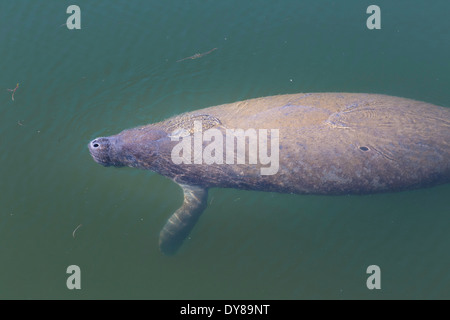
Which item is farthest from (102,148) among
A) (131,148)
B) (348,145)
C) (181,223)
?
(348,145)

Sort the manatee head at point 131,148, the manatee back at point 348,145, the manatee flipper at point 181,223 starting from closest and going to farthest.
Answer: the manatee back at point 348,145 → the manatee head at point 131,148 → the manatee flipper at point 181,223

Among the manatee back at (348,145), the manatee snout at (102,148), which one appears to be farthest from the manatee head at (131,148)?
the manatee back at (348,145)

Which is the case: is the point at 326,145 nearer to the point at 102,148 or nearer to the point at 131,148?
the point at 131,148

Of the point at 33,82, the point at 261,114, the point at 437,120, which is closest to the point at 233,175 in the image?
the point at 261,114

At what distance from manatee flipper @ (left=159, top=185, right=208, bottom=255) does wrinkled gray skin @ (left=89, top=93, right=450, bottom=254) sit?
0.33 m

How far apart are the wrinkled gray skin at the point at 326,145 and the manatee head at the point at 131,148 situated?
0.02 meters

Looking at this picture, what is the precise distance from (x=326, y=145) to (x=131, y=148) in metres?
3.35

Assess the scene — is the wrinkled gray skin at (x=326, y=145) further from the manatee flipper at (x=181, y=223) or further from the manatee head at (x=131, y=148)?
the manatee flipper at (x=181, y=223)

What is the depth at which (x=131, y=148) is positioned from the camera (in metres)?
6.10

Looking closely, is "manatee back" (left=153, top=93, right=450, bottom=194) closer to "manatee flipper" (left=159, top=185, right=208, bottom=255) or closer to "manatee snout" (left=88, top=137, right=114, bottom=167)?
"manatee flipper" (left=159, top=185, right=208, bottom=255)

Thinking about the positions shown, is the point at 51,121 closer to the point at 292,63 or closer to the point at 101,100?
the point at 101,100

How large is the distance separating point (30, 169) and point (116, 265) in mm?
2802

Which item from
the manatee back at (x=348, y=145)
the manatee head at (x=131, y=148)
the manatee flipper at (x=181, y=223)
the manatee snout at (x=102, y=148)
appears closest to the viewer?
the manatee back at (x=348, y=145)

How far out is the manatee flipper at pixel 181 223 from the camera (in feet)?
21.3
